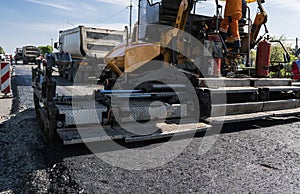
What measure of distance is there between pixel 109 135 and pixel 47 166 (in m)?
0.87

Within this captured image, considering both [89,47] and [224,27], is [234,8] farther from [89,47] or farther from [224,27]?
[89,47]

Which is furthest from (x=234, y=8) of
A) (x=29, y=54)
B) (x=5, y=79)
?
(x=29, y=54)

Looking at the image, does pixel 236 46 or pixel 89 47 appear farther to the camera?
pixel 89 47

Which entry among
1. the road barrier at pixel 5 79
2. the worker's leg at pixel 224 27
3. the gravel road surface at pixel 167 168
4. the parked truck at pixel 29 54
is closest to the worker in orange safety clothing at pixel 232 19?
the worker's leg at pixel 224 27

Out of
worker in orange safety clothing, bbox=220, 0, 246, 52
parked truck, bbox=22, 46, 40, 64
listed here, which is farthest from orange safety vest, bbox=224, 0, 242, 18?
parked truck, bbox=22, 46, 40, 64

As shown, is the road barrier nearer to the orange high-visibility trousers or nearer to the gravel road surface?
the gravel road surface

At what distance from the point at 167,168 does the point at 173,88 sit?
2008 mm

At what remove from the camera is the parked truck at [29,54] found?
117 feet

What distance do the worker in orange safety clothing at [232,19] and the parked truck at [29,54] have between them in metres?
33.4

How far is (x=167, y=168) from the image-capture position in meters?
3.39

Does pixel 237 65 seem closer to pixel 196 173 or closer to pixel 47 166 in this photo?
pixel 196 173

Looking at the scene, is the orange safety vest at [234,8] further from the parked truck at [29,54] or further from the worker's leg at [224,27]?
the parked truck at [29,54]

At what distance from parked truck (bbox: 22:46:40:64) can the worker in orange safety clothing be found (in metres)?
33.4


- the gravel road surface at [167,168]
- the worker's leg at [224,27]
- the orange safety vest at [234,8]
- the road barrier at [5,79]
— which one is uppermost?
the orange safety vest at [234,8]
